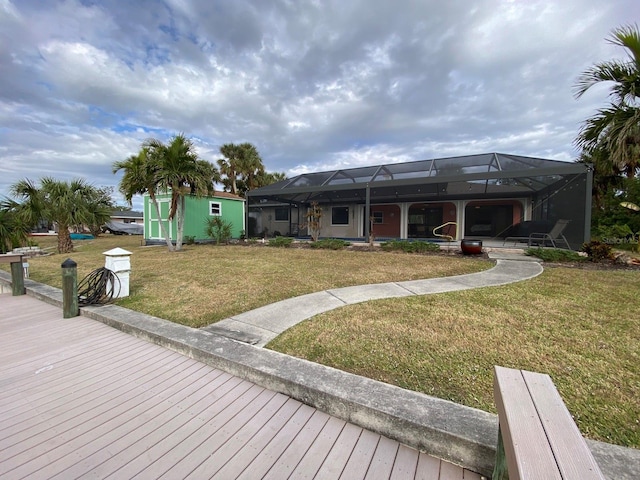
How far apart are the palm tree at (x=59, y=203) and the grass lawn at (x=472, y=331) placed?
9315mm

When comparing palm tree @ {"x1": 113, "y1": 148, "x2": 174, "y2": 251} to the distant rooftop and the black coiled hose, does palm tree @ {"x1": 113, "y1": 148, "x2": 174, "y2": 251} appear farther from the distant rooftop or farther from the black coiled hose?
the distant rooftop

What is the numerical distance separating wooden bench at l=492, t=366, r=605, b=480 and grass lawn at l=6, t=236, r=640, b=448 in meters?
0.68

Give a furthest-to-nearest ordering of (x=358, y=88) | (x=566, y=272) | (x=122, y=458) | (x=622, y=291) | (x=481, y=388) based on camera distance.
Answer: (x=358, y=88), (x=566, y=272), (x=622, y=291), (x=481, y=388), (x=122, y=458)

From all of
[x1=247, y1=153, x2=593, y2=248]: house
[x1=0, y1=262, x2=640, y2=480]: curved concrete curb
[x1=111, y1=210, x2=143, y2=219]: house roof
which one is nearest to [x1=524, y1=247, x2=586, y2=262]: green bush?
[x1=247, y1=153, x2=593, y2=248]: house

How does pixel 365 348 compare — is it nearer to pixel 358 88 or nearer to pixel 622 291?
pixel 622 291

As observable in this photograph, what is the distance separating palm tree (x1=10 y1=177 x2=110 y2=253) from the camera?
35.5 feet

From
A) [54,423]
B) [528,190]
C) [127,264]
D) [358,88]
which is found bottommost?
[54,423]

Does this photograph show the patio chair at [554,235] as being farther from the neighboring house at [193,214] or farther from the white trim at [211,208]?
the white trim at [211,208]

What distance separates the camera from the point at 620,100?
582cm

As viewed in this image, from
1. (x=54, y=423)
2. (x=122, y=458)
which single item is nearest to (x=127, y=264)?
(x=54, y=423)

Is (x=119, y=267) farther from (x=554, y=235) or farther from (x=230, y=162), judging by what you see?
(x=230, y=162)

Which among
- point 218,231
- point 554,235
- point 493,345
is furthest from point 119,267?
point 554,235

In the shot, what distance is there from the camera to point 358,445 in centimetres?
161

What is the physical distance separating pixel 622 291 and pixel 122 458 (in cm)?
669
